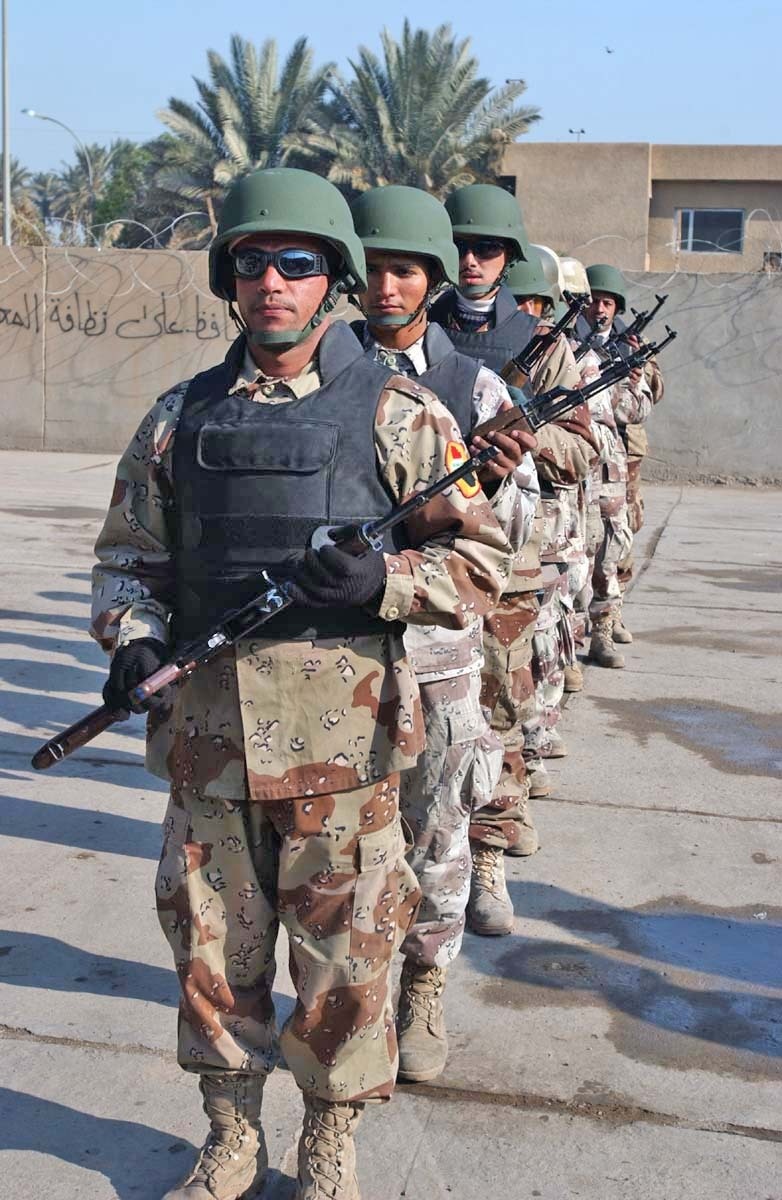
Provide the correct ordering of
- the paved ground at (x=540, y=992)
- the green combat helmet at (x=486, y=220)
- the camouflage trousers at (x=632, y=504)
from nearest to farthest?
the paved ground at (x=540, y=992), the green combat helmet at (x=486, y=220), the camouflage trousers at (x=632, y=504)

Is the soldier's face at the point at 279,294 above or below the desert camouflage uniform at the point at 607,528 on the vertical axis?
above

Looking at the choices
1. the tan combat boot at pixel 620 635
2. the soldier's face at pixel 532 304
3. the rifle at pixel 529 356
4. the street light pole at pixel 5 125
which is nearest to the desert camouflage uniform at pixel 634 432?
the tan combat boot at pixel 620 635

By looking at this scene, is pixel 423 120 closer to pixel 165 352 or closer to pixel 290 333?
pixel 165 352

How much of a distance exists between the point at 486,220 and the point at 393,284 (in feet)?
2.93

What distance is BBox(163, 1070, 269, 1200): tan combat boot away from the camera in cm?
278

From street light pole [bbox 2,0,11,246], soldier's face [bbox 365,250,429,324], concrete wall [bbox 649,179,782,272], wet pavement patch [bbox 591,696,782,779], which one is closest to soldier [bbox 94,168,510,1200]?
soldier's face [bbox 365,250,429,324]

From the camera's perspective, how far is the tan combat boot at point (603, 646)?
775 cm

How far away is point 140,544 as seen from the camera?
287 cm

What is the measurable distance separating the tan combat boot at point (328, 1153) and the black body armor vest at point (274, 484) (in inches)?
34.9

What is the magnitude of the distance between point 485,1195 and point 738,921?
170 cm

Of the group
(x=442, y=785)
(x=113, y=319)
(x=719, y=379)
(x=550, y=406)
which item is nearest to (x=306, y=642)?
(x=442, y=785)

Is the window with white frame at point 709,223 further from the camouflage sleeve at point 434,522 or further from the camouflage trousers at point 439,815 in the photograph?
the camouflage sleeve at point 434,522

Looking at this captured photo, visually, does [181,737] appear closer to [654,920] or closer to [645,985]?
[645,985]

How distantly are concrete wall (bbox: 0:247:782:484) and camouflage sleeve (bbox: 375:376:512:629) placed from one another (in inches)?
512
